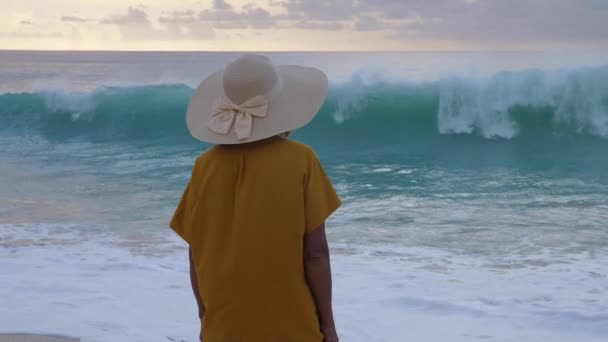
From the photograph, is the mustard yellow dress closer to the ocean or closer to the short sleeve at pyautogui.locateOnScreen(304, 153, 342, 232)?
the short sleeve at pyautogui.locateOnScreen(304, 153, 342, 232)

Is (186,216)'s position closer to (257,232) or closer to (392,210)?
(257,232)

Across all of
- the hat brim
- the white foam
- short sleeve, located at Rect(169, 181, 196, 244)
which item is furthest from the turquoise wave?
short sleeve, located at Rect(169, 181, 196, 244)

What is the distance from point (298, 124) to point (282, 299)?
376 mm

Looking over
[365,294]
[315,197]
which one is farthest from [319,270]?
[365,294]

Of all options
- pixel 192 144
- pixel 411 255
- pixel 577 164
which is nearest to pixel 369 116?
pixel 192 144

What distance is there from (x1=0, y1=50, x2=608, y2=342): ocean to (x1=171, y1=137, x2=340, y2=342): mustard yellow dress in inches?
78.7

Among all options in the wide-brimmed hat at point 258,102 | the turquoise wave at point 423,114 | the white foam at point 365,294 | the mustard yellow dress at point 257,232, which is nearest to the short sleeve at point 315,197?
the mustard yellow dress at point 257,232

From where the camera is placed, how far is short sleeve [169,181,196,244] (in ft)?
5.71

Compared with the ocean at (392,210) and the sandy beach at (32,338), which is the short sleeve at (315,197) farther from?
the sandy beach at (32,338)

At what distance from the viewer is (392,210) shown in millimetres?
7770

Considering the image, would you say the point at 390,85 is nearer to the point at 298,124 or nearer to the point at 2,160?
the point at 2,160

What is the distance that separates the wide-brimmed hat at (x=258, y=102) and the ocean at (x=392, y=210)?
2102 millimetres

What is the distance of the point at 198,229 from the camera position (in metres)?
1.73

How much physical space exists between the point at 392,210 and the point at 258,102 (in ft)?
20.1
